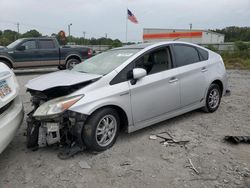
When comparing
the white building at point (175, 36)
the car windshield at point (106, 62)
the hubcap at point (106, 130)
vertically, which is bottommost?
the hubcap at point (106, 130)

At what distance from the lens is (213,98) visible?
6.04 meters

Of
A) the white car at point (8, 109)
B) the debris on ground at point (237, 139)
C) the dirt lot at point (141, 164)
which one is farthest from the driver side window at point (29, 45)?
the debris on ground at point (237, 139)

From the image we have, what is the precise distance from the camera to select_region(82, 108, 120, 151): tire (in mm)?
3879

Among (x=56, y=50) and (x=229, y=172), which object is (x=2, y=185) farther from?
(x=56, y=50)

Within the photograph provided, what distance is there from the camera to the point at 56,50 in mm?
14094

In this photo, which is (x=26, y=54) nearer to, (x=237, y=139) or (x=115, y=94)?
(x=115, y=94)

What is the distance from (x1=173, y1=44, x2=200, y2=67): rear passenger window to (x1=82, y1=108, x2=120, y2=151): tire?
5.83 feet

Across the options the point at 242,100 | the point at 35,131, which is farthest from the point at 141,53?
the point at 242,100

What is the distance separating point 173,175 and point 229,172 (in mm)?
696

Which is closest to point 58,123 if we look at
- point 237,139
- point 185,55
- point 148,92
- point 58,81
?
point 58,81

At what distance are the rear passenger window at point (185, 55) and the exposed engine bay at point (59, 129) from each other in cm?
192

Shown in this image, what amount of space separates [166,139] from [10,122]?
2.33 m

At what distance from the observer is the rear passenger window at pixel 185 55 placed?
5.30 meters

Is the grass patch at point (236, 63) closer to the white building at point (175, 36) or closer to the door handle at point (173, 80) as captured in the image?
the white building at point (175, 36)
